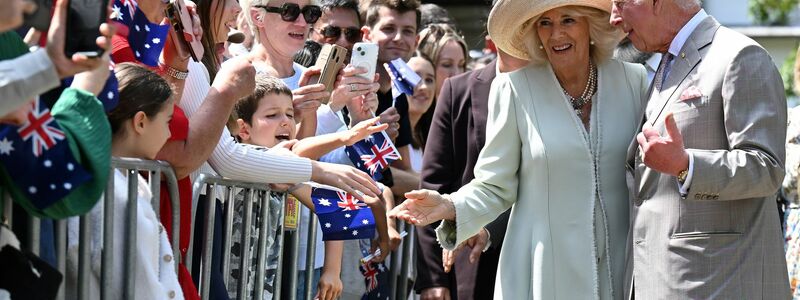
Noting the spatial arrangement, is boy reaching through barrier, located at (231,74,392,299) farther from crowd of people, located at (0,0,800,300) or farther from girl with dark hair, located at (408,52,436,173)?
girl with dark hair, located at (408,52,436,173)

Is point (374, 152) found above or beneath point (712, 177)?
beneath

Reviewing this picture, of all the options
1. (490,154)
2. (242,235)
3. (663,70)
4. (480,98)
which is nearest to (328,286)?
(242,235)

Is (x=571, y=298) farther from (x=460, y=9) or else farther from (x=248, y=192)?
(x=460, y=9)

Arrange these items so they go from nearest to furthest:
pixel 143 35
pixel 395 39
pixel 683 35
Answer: pixel 143 35 < pixel 683 35 < pixel 395 39

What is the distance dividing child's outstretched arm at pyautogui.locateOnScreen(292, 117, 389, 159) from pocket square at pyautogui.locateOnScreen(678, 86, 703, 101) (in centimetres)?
128

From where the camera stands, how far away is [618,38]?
566 centimetres

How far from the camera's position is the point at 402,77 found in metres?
7.04

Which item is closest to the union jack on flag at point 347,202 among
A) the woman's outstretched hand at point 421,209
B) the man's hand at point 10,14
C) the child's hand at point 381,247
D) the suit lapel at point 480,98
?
the woman's outstretched hand at point 421,209

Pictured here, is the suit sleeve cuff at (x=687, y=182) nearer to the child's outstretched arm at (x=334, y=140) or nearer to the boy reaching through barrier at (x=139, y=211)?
the child's outstretched arm at (x=334, y=140)

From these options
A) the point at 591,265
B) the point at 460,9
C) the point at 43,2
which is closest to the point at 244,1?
the point at 591,265

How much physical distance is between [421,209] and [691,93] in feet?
3.67

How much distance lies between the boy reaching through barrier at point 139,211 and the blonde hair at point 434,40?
4.30 metres

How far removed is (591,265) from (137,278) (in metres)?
1.92

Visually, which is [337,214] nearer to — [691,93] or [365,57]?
[365,57]
